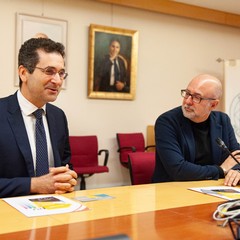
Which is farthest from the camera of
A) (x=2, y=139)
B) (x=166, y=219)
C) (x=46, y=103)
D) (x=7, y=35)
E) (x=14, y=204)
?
(x=7, y=35)

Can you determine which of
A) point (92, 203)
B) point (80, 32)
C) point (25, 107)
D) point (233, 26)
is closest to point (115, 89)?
point (80, 32)

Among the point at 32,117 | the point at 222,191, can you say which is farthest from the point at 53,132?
the point at 222,191

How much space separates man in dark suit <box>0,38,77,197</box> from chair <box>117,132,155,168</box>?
3.23m

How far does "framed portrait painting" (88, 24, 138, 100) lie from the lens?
5.44 metres

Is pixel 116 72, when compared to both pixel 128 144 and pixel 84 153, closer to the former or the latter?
pixel 128 144

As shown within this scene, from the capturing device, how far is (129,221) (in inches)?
51.9

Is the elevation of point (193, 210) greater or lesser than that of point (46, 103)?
lesser

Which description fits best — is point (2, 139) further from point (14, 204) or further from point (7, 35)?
point (7, 35)

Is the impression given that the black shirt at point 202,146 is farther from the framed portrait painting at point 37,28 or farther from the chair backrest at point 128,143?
the framed portrait painting at point 37,28

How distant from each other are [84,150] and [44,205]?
3697 millimetres

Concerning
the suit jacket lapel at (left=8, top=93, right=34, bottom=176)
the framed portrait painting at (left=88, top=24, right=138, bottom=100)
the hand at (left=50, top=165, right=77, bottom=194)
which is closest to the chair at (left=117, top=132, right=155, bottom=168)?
the framed portrait painting at (left=88, top=24, right=138, bottom=100)

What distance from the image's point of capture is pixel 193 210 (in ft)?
4.97

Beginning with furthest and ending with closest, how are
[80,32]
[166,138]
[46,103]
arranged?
[80,32] → [166,138] → [46,103]

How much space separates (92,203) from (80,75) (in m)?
4.01
